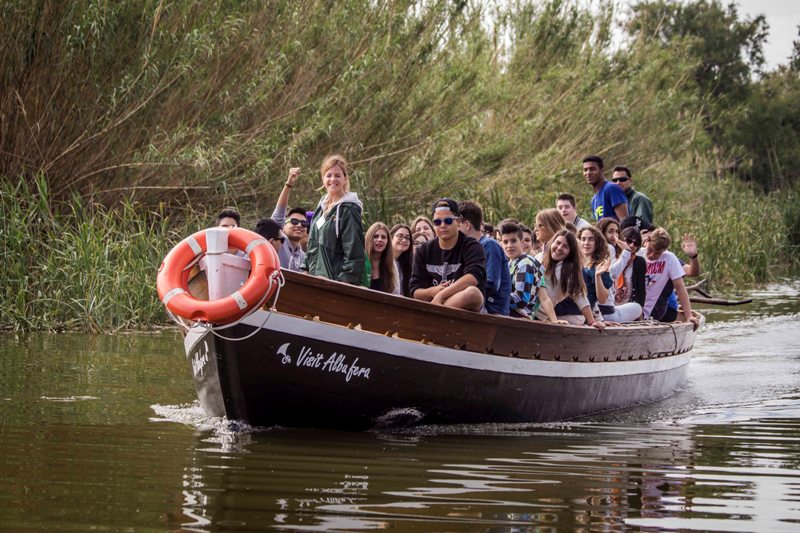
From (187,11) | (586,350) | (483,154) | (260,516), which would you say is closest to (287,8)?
(187,11)

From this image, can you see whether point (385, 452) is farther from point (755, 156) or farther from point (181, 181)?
point (755, 156)

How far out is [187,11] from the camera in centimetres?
1290

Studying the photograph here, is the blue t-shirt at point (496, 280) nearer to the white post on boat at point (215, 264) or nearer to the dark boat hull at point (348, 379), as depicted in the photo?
the dark boat hull at point (348, 379)

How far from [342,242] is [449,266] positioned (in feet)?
2.16

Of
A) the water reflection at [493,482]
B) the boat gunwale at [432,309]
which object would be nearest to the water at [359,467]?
the water reflection at [493,482]

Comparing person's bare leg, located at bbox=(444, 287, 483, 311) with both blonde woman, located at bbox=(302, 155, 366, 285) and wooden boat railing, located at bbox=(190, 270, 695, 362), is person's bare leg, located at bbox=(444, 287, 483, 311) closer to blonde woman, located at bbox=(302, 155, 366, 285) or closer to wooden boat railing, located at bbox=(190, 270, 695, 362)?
wooden boat railing, located at bbox=(190, 270, 695, 362)

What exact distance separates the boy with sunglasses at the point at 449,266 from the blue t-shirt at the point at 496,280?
140mm

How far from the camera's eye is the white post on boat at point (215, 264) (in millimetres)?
6441

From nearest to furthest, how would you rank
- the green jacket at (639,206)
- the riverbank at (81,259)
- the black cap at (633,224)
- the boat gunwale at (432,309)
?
the boat gunwale at (432,309) < the black cap at (633,224) < the green jacket at (639,206) < the riverbank at (81,259)

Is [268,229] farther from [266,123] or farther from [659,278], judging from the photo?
[266,123]

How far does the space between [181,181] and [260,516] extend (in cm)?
898

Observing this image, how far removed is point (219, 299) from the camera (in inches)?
250

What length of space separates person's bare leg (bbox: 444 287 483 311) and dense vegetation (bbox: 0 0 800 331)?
4.86 meters

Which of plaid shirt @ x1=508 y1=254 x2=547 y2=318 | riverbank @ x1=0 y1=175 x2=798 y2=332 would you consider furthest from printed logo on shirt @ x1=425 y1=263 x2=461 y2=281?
riverbank @ x1=0 y1=175 x2=798 y2=332
